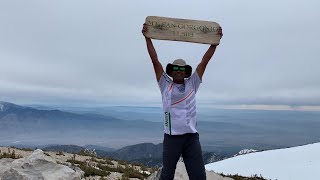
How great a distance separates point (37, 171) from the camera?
9477 mm

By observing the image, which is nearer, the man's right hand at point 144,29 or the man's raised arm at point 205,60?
the man's raised arm at point 205,60

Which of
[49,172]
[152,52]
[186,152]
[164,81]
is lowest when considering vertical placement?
[49,172]

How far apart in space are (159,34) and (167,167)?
7.14 feet

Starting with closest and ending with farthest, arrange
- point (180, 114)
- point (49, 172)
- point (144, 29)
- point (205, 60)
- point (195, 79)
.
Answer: point (180, 114), point (195, 79), point (205, 60), point (144, 29), point (49, 172)

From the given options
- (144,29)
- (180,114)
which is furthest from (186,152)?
(144,29)

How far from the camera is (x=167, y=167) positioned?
6.39 m

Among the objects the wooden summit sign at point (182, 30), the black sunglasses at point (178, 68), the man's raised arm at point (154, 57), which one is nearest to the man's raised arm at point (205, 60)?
the wooden summit sign at point (182, 30)

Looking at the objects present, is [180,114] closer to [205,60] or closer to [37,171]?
[205,60]

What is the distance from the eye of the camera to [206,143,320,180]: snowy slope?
18156mm

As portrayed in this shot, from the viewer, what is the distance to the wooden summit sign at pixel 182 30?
262 inches

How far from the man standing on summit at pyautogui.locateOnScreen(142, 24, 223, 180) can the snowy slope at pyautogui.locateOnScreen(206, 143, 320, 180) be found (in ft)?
39.6

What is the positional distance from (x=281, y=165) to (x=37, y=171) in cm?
1478

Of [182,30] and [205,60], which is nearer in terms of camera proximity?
[205,60]

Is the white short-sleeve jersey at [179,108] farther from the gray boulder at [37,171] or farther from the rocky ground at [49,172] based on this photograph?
the gray boulder at [37,171]
